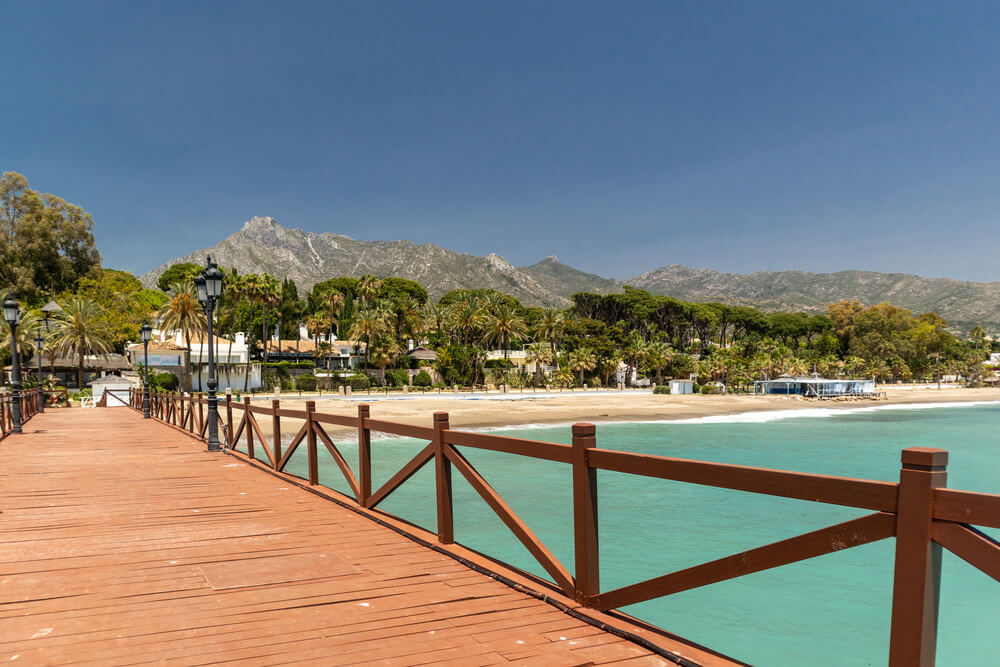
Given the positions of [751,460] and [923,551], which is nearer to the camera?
[923,551]

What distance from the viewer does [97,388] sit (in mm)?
36219

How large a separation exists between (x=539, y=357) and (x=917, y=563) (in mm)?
60597

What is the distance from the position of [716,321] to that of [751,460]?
254 feet

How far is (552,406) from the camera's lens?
41.8 m

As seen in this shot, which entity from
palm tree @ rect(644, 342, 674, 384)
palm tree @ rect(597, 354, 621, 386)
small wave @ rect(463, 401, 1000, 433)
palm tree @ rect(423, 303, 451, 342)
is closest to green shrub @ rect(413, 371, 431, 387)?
palm tree @ rect(423, 303, 451, 342)

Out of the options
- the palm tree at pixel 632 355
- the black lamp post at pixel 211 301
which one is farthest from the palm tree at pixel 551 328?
the black lamp post at pixel 211 301

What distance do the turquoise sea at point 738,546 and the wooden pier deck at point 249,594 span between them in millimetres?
5096

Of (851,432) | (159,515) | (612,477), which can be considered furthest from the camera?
(851,432)

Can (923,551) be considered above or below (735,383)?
above

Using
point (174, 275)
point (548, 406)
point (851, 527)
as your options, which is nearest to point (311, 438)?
point (851, 527)

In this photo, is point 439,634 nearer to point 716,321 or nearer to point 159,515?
point 159,515

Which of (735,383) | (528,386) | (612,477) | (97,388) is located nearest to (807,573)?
(612,477)

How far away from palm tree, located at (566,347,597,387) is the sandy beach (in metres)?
9.01

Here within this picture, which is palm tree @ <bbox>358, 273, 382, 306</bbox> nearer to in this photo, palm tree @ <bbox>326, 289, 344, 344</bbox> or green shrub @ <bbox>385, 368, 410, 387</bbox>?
palm tree @ <bbox>326, 289, 344, 344</bbox>
